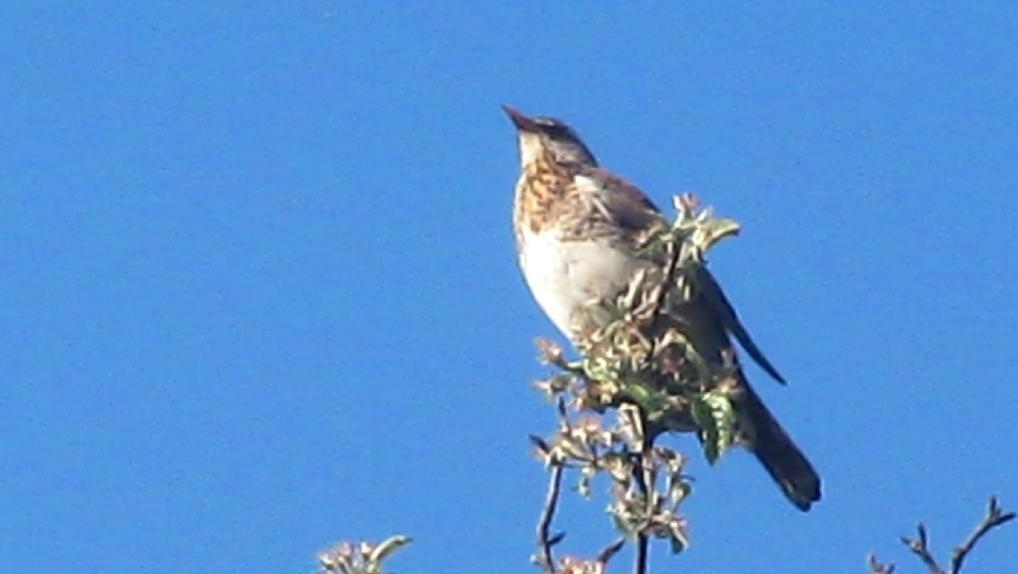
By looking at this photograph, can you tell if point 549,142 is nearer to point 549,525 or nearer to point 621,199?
point 621,199

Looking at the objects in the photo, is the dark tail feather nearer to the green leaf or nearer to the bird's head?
the bird's head

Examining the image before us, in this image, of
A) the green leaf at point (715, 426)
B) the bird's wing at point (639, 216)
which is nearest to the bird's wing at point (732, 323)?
the bird's wing at point (639, 216)

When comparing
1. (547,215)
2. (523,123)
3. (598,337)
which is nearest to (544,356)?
(598,337)

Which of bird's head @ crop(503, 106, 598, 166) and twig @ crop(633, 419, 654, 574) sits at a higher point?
bird's head @ crop(503, 106, 598, 166)

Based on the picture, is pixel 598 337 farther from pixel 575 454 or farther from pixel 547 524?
pixel 547 524

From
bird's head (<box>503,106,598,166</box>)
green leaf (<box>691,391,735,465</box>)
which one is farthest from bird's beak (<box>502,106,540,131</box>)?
green leaf (<box>691,391,735,465</box>)

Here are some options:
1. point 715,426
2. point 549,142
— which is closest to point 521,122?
point 549,142

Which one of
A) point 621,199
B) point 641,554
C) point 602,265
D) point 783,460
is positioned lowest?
point 641,554
